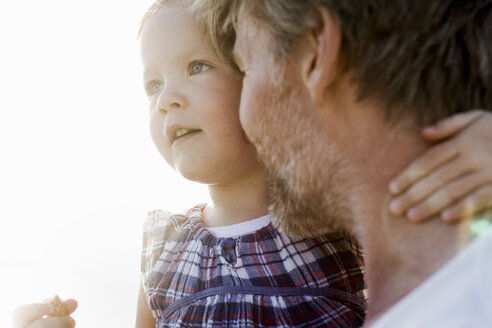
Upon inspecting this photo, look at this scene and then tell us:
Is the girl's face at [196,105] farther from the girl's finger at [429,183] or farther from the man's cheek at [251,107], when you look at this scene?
the girl's finger at [429,183]

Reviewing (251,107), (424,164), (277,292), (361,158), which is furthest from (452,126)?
(277,292)

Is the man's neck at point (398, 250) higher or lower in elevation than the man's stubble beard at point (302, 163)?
lower

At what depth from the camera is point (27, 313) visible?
146 cm

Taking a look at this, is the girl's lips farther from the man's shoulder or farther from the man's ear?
the man's shoulder

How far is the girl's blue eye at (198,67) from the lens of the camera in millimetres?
1517

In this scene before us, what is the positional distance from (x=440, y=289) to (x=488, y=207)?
181 mm

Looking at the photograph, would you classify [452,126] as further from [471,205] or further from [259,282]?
[259,282]

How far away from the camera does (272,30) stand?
1.03 metres

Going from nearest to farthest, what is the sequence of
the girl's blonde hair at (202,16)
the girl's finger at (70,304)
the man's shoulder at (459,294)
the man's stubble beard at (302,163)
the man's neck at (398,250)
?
1. the man's shoulder at (459,294)
2. the man's neck at (398,250)
3. the man's stubble beard at (302,163)
4. the girl's blonde hair at (202,16)
5. the girl's finger at (70,304)

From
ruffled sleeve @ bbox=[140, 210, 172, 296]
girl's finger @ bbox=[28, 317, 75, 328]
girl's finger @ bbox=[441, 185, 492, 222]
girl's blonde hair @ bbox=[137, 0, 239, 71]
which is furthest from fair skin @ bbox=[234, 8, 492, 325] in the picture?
girl's finger @ bbox=[28, 317, 75, 328]

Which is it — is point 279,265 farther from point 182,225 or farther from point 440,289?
point 440,289

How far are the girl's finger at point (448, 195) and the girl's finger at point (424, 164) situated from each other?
1.8 inches

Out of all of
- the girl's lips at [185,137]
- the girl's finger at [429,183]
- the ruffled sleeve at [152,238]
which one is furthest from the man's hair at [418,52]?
the ruffled sleeve at [152,238]

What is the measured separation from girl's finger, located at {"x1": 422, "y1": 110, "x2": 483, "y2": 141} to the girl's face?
0.77 m
